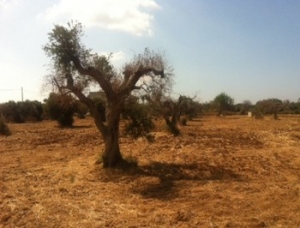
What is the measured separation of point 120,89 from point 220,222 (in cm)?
726

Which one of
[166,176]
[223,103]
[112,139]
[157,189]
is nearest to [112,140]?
[112,139]

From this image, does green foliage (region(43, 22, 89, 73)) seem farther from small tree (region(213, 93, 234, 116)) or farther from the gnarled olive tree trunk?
small tree (region(213, 93, 234, 116))

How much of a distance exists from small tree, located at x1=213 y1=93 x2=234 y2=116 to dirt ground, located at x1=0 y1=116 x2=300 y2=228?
208 ft

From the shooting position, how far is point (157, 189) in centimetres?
1064

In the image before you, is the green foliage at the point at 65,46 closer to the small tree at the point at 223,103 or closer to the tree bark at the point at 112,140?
the tree bark at the point at 112,140

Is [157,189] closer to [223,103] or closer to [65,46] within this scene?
[65,46]

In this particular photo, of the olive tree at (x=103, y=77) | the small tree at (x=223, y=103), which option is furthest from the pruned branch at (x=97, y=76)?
the small tree at (x=223, y=103)

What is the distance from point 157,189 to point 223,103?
75.8 metres

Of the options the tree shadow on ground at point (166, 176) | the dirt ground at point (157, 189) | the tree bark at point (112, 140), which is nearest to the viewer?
the dirt ground at point (157, 189)

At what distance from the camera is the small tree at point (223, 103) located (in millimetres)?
81625

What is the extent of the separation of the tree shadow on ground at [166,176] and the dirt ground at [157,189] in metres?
0.03

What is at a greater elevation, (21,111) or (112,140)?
(21,111)

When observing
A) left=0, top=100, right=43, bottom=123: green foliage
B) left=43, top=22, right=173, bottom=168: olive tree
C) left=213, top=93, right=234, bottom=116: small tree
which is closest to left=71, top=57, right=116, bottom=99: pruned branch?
left=43, top=22, right=173, bottom=168: olive tree

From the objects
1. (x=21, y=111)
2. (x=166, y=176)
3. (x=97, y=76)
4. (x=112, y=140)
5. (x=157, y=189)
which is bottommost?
(x=157, y=189)
